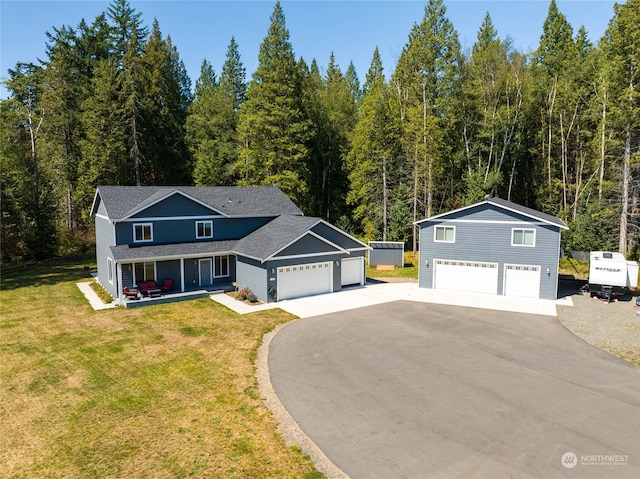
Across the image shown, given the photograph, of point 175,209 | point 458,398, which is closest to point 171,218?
point 175,209

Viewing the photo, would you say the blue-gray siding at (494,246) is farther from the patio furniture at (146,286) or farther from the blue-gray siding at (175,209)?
the patio furniture at (146,286)

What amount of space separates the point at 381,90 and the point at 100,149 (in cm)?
2743

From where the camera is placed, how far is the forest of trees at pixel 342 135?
33.6m

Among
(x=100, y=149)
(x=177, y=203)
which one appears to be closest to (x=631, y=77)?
(x=177, y=203)

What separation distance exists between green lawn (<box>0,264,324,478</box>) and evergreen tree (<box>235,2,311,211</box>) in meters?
21.8

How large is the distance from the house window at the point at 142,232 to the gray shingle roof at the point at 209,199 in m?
0.97

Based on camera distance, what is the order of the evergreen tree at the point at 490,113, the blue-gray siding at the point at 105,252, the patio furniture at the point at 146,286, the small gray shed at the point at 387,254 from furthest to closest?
1. the evergreen tree at the point at 490,113
2. the small gray shed at the point at 387,254
3. the blue-gray siding at the point at 105,252
4. the patio furniture at the point at 146,286

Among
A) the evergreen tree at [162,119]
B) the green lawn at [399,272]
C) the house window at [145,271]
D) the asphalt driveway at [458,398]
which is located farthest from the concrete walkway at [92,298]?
the evergreen tree at [162,119]

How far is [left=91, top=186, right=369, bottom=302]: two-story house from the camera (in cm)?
2206

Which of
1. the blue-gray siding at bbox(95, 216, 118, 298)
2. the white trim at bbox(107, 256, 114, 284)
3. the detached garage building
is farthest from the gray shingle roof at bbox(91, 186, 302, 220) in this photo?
the detached garage building

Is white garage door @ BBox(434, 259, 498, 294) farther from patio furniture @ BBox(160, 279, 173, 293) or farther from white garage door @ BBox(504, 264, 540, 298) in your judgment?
patio furniture @ BBox(160, 279, 173, 293)

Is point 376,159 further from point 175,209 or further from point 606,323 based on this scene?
point 606,323

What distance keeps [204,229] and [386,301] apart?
12.2 metres

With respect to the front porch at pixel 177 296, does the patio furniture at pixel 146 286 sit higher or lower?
higher
